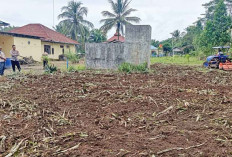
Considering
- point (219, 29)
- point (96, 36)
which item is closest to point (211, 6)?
point (219, 29)

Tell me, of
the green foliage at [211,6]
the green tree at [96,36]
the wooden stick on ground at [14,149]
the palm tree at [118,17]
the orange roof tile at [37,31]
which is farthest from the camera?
the green foliage at [211,6]

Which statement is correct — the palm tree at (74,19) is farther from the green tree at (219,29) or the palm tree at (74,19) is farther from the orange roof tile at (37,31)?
the green tree at (219,29)

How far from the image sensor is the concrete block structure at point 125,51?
1134 centimetres

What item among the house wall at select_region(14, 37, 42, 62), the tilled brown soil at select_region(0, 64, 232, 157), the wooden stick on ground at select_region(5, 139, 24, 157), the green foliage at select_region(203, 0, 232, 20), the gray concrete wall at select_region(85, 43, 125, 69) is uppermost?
the green foliage at select_region(203, 0, 232, 20)

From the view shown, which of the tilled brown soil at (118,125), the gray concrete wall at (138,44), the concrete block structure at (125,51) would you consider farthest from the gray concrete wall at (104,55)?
the tilled brown soil at (118,125)

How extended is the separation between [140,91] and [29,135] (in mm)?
2881

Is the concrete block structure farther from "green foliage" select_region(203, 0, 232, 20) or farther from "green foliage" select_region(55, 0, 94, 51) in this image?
"green foliage" select_region(203, 0, 232, 20)

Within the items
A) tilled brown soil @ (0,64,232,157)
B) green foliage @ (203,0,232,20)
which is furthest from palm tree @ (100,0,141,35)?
tilled brown soil @ (0,64,232,157)

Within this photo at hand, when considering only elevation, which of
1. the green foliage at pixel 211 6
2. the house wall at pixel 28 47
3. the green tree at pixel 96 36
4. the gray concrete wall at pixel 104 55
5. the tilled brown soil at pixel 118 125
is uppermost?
the green foliage at pixel 211 6

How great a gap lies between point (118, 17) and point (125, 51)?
19.5 meters

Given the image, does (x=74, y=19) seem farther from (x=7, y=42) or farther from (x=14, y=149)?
(x=14, y=149)

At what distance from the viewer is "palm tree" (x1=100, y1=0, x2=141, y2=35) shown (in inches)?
1148

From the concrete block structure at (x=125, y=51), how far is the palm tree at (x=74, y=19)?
69.2ft

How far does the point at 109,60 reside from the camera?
11945 millimetres
